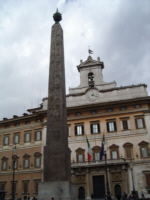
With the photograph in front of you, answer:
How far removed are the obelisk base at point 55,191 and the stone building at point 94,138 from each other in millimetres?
15316

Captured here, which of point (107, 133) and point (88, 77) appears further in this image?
point (88, 77)

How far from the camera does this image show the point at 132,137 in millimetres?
25750

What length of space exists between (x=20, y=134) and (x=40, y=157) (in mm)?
4406

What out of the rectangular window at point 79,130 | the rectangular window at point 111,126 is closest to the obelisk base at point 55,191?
the rectangular window at point 111,126

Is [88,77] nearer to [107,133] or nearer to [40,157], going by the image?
[107,133]

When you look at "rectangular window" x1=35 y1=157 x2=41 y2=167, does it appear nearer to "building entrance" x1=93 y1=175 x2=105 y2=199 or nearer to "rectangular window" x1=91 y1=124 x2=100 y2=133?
"building entrance" x1=93 y1=175 x2=105 y2=199

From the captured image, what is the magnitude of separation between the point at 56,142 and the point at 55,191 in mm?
2118

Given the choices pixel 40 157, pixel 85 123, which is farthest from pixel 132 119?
pixel 40 157

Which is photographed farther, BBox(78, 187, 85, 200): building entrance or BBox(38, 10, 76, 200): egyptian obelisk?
BBox(78, 187, 85, 200): building entrance

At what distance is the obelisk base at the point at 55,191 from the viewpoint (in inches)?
385

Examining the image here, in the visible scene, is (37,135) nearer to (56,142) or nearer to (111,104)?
(111,104)

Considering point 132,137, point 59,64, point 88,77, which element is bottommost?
point 132,137

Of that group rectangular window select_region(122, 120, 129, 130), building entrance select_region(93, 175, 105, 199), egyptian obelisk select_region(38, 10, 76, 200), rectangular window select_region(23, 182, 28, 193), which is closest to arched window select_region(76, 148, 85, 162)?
building entrance select_region(93, 175, 105, 199)

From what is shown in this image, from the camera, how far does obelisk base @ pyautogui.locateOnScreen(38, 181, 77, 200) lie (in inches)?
385
